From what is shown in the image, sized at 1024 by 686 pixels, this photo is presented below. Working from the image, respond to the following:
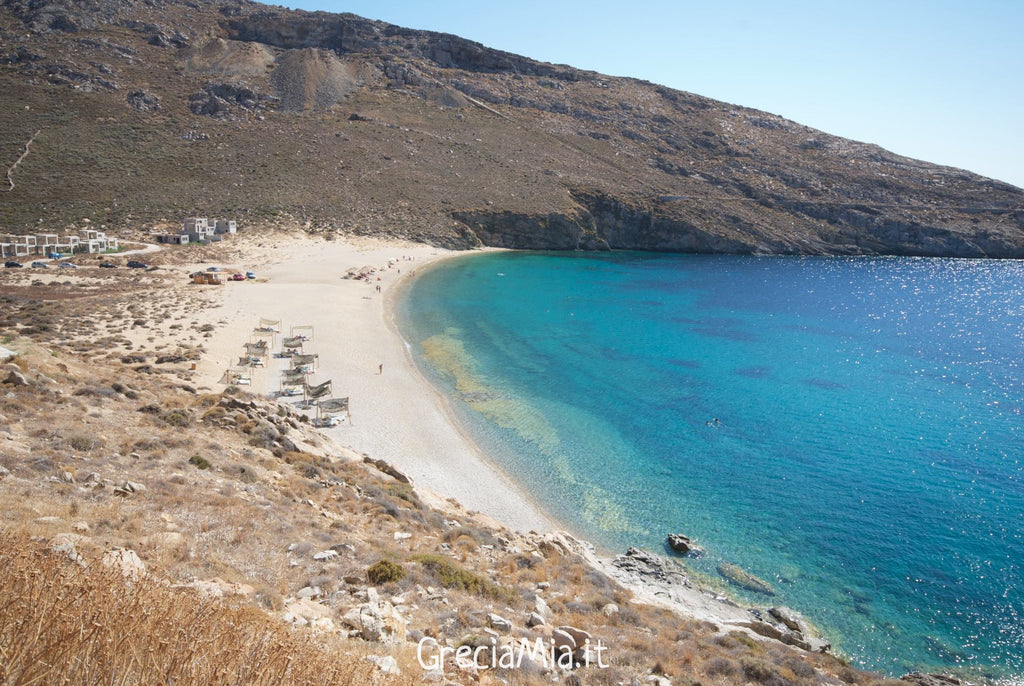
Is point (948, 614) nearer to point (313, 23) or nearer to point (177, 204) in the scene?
point (177, 204)

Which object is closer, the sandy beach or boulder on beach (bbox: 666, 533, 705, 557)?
boulder on beach (bbox: 666, 533, 705, 557)

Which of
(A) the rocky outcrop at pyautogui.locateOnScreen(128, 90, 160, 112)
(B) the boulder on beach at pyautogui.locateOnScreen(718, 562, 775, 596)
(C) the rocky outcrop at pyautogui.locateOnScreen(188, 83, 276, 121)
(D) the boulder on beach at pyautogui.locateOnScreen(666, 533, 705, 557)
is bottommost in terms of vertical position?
(D) the boulder on beach at pyautogui.locateOnScreen(666, 533, 705, 557)

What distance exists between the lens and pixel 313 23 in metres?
103

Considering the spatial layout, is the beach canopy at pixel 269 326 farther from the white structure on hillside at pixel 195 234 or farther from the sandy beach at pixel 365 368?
the white structure on hillside at pixel 195 234

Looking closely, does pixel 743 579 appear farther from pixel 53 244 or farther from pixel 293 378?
pixel 53 244

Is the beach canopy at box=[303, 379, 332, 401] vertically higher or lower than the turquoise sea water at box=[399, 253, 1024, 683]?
lower

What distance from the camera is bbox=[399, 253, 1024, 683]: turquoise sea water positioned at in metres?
15.6

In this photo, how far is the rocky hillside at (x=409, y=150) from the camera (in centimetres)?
6288

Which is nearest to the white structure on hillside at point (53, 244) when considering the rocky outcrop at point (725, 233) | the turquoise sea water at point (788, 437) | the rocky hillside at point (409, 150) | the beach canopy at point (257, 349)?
the rocky hillside at point (409, 150)

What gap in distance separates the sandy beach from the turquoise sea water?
1383 mm

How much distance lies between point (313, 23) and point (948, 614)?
4754 inches

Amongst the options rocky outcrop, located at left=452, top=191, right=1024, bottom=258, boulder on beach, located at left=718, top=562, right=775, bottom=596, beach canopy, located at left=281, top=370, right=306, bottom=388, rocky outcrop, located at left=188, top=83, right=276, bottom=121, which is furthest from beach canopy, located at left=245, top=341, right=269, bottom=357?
rocky outcrop, located at left=188, top=83, right=276, bottom=121

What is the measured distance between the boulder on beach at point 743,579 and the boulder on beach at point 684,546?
0.80 m

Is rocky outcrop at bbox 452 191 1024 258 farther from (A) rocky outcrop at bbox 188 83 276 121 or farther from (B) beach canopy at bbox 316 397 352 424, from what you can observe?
(B) beach canopy at bbox 316 397 352 424
